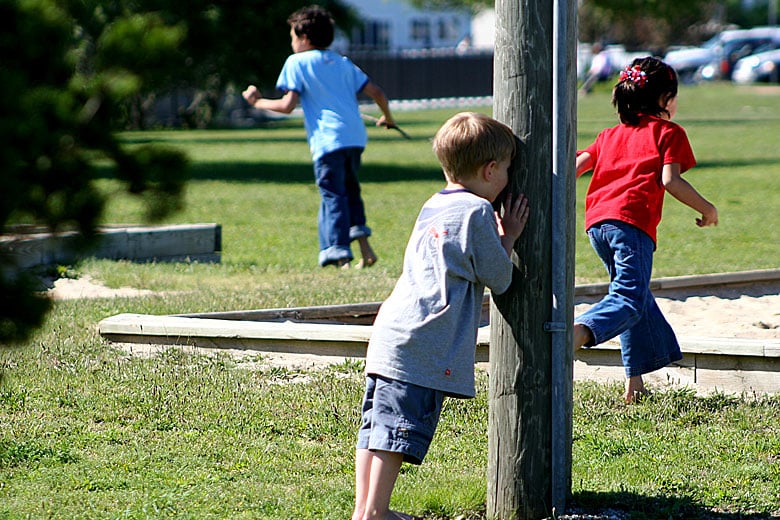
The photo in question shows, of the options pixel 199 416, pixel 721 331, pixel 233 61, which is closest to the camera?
pixel 199 416

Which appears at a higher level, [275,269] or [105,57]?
[105,57]

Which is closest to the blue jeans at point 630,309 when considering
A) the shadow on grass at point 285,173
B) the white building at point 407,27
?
the shadow on grass at point 285,173

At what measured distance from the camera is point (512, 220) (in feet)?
11.9

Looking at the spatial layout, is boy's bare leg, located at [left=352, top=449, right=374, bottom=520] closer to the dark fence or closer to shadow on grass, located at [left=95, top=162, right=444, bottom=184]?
shadow on grass, located at [left=95, top=162, right=444, bottom=184]

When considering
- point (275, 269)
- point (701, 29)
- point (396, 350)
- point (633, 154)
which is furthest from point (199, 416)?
point (701, 29)

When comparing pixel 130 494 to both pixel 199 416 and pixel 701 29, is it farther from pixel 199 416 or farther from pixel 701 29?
pixel 701 29

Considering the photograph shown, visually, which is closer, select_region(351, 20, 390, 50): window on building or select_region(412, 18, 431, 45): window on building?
select_region(351, 20, 390, 50): window on building

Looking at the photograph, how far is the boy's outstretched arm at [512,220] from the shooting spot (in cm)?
360

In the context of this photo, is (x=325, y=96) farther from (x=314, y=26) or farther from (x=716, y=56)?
(x=716, y=56)

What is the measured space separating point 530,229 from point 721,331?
314 cm

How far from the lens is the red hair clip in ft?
16.4

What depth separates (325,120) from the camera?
8922 millimetres

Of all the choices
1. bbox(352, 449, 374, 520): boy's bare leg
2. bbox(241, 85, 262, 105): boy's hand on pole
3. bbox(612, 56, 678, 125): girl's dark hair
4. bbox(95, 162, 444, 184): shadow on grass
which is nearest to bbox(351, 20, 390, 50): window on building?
bbox(95, 162, 444, 184): shadow on grass

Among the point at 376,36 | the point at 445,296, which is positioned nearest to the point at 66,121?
the point at 445,296
